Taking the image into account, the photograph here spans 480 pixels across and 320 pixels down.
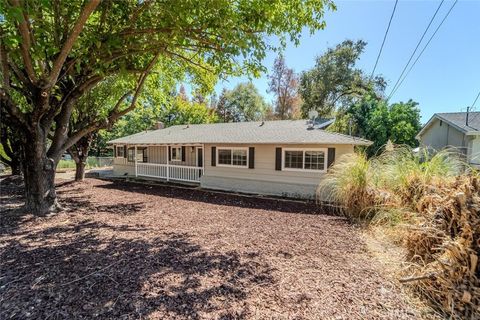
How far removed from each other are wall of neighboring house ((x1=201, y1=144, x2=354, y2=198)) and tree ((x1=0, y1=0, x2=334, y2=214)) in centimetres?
530

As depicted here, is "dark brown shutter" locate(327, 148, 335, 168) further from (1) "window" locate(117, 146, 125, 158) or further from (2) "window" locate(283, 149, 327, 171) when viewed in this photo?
(1) "window" locate(117, 146, 125, 158)

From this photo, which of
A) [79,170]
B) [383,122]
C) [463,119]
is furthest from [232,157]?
[463,119]

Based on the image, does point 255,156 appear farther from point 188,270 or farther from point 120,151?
point 120,151

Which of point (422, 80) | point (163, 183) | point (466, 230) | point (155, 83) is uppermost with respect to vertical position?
point (422, 80)

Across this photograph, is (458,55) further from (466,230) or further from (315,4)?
(466,230)

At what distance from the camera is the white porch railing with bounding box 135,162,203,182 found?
14.5 meters

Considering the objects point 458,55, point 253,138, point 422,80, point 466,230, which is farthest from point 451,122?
point 466,230

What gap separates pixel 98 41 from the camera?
5531mm

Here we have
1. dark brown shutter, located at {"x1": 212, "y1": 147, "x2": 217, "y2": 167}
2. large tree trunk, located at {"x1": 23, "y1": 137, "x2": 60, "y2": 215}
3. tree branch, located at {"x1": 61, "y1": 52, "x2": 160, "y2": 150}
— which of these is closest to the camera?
large tree trunk, located at {"x1": 23, "y1": 137, "x2": 60, "y2": 215}

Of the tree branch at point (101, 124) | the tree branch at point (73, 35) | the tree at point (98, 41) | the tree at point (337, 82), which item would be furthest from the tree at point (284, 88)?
the tree branch at point (73, 35)

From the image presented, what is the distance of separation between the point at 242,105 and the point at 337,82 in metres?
13.1

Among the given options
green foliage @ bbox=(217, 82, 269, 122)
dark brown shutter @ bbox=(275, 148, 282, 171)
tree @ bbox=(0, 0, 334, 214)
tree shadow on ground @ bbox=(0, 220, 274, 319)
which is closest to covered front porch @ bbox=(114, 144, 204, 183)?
dark brown shutter @ bbox=(275, 148, 282, 171)

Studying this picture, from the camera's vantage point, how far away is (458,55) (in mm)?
11664

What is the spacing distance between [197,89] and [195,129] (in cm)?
651
